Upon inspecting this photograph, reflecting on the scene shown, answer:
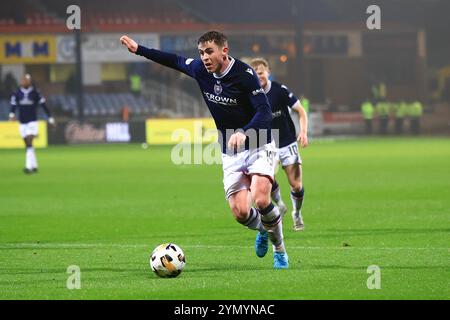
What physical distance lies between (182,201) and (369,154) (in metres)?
15.1

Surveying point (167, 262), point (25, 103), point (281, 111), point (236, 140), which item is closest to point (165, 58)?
point (236, 140)

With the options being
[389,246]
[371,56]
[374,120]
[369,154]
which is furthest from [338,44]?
[389,246]

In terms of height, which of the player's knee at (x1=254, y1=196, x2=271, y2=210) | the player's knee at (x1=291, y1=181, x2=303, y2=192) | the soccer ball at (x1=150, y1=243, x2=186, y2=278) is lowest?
the soccer ball at (x1=150, y1=243, x2=186, y2=278)

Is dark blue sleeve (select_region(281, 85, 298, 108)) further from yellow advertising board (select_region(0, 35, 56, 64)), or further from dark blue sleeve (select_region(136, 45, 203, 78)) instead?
yellow advertising board (select_region(0, 35, 56, 64))

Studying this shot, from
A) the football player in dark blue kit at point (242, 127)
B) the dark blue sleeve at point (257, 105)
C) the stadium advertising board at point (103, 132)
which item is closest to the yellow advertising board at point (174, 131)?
the stadium advertising board at point (103, 132)

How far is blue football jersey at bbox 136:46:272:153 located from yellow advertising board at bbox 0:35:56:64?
39.5 meters

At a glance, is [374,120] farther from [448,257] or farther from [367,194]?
[448,257]

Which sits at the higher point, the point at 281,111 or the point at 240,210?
the point at 281,111

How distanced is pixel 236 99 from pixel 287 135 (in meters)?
4.44

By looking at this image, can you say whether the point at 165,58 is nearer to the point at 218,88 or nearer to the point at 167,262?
the point at 218,88

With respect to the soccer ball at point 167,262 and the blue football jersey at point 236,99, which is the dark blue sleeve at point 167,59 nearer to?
the blue football jersey at point 236,99

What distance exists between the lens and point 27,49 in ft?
163

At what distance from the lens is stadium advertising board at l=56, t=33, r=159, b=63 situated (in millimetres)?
49750

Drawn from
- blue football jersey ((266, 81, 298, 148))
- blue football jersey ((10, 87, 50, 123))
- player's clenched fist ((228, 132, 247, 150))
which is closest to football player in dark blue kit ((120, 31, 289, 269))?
player's clenched fist ((228, 132, 247, 150))
